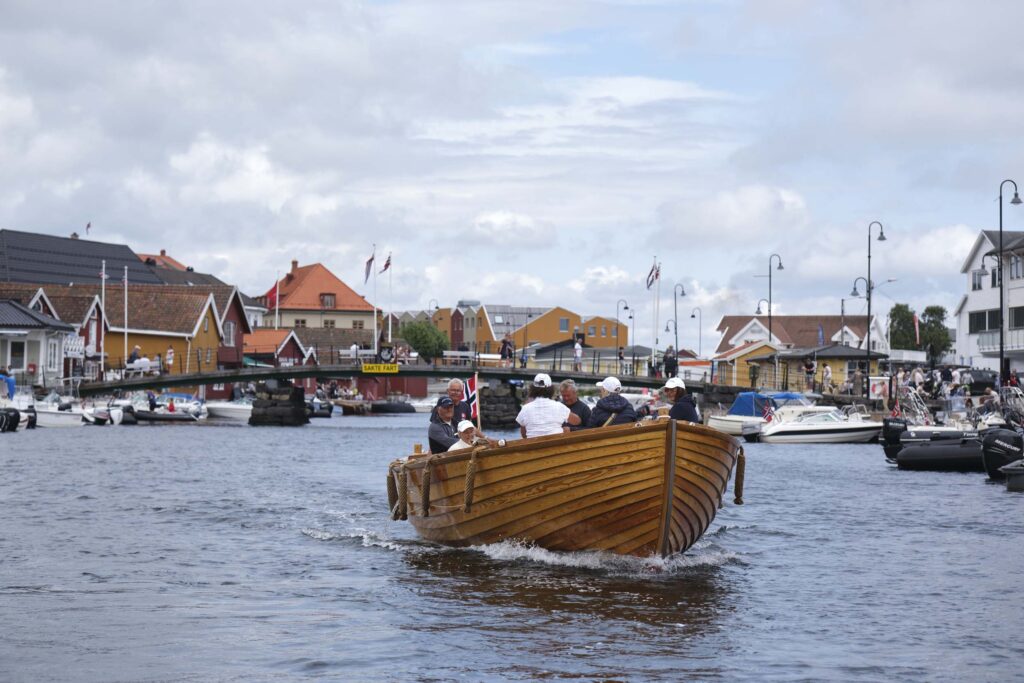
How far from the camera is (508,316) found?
591ft

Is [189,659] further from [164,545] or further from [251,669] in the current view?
[164,545]

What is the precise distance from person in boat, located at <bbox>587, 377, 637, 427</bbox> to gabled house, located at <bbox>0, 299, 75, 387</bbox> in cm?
6100

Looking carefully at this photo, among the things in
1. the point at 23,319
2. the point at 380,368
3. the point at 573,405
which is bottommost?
the point at 573,405

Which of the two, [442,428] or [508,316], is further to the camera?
[508,316]

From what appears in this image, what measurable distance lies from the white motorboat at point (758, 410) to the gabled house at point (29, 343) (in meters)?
35.7

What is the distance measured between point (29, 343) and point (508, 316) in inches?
4200

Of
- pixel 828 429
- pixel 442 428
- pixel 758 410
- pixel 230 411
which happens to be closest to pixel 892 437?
pixel 828 429

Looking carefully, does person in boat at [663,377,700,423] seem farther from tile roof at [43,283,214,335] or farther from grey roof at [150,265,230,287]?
grey roof at [150,265,230,287]

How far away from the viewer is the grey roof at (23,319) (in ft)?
241

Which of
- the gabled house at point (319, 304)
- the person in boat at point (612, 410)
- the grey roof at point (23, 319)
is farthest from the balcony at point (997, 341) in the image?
the gabled house at point (319, 304)

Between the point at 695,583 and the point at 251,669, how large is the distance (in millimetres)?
6896

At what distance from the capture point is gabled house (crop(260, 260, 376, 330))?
497 feet

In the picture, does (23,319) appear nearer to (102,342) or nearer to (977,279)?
(102,342)

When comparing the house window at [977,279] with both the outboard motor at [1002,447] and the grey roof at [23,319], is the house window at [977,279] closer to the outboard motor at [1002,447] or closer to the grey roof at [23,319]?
the grey roof at [23,319]
